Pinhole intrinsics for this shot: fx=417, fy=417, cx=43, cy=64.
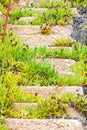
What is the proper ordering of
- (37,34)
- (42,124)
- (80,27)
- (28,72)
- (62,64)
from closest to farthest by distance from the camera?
(42,124), (28,72), (62,64), (37,34), (80,27)

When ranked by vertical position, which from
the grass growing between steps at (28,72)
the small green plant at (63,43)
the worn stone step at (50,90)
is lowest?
the worn stone step at (50,90)

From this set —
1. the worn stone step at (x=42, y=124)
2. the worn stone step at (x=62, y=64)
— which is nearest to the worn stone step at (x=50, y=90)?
the worn stone step at (x=62, y=64)

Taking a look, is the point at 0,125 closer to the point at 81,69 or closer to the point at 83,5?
the point at 81,69

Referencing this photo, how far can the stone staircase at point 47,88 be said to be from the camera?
4527mm

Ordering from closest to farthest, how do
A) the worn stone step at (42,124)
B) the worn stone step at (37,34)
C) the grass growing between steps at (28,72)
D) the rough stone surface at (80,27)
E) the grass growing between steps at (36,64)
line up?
the worn stone step at (42,124)
the grass growing between steps at (28,72)
the grass growing between steps at (36,64)
the worn stone step at (37,34)
the rough stone surface at (80,27)

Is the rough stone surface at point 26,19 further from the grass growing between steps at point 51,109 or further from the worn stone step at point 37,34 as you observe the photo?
the grass growing between steps at point 51,109

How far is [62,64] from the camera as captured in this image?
20.2 ft

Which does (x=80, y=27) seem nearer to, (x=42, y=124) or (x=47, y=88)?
(x=47, y=88)

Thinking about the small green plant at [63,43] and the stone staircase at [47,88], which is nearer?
the stone staircase at [47,88]

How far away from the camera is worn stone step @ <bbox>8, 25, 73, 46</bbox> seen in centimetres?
696

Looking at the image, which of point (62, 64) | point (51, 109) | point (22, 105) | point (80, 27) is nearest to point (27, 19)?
point (80, 27)

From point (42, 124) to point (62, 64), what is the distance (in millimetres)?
1770

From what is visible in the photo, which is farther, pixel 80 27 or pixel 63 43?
pixel 80 27

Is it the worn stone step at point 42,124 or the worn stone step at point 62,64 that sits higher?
the worn stone step at point 62,64
